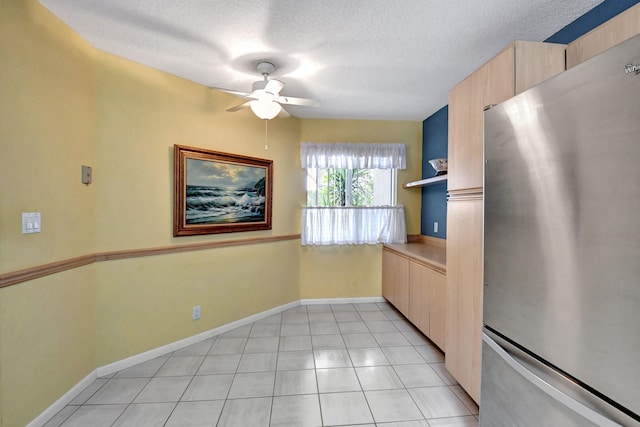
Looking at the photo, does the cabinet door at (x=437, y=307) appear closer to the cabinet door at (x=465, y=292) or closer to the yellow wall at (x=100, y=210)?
A: the cabinet door at (x=465, y=292)

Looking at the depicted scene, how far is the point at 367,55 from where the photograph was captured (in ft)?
7.25

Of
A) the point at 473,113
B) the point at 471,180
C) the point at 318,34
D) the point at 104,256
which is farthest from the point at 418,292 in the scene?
the point at 104,256

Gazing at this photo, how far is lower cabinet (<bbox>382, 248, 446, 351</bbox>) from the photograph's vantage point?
247 cm

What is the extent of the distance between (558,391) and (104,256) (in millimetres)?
2794

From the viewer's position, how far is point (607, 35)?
1.33 m

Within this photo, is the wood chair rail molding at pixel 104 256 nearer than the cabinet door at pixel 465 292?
Yes

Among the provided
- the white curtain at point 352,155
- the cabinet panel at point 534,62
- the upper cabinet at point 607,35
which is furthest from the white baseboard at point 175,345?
the upper cabinet at point 607,35

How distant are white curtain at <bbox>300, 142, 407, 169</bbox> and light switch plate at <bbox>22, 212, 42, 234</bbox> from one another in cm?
256

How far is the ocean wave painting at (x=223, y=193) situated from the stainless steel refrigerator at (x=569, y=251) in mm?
2399

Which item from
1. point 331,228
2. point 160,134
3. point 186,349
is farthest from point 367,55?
point 186,349

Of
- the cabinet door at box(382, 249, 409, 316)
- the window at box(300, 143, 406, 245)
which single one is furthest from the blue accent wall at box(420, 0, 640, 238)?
the cabinet door at box(382, 249, 409, 316)

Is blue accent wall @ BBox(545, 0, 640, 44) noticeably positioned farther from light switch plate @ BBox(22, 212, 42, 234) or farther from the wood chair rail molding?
light switch plate @ BBox(22, 212, 42, 234)

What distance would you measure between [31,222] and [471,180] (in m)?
2.67

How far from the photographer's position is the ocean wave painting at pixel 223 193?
268 centimetres
